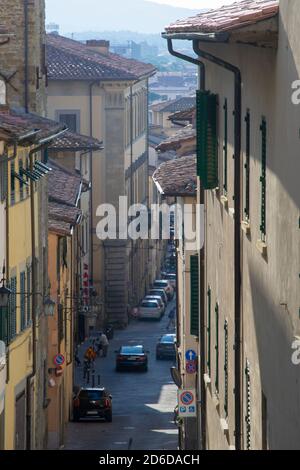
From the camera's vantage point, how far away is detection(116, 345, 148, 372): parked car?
5866cm

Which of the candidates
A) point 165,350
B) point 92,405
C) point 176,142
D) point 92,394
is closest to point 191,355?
point 176,142

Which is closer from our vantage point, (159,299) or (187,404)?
(187,404)

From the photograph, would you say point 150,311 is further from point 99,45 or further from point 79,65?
point 99,45

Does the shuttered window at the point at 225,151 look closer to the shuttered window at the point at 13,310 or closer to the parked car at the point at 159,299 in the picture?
the shuttered window at the point at 13,310

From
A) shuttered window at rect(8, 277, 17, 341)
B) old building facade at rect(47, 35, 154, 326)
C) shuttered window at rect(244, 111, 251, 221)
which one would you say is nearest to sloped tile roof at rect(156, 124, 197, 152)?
shuttered window at rect(8, 277, 17, 341)

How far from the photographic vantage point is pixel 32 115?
37.3 meters

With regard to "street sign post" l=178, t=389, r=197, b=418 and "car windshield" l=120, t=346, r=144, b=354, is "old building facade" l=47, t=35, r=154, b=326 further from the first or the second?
"street sign post" l=178, t=389, r=197, b=418

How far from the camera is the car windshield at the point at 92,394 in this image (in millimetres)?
47094

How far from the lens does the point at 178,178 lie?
35500mm

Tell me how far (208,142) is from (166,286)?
63.5 meters

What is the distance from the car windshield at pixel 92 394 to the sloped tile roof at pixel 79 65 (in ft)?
83.4

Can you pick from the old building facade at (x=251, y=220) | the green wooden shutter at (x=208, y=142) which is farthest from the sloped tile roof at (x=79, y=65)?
the green wooden shutter at (x=208, y=142)
